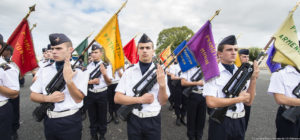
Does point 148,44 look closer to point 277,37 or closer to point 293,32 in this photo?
point 277,37

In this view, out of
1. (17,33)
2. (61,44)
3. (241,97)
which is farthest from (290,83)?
(17,33)

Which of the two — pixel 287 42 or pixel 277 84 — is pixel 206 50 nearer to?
pixel 277 84

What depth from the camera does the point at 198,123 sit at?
4047 mm

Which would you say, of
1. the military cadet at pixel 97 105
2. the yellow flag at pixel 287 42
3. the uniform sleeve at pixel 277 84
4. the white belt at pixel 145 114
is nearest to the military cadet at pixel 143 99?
the white belt at pixel 145 114

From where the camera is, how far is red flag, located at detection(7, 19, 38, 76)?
284 cm

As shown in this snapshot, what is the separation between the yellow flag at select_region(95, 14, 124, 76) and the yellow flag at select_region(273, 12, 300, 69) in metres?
3.12

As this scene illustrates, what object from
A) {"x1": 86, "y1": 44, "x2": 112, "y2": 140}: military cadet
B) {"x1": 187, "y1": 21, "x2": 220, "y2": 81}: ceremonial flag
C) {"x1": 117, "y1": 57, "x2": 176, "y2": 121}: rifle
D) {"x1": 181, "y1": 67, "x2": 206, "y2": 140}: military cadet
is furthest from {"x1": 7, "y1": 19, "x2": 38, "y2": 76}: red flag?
{"x1": 181, "y1": 67, "x2": 206, "y2": 140}: military cadet

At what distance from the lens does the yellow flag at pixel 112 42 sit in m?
3.11

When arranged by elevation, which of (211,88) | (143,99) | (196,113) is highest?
(211,88)

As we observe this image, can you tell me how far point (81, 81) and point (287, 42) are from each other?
3.82 meters

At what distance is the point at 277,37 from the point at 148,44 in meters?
2.39

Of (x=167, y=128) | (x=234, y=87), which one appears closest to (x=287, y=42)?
(x=234, y=87)

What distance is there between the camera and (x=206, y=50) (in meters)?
2.44

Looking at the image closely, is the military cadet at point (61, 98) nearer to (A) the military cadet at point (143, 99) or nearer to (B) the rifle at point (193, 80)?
(A) the military cadet at point (143, 99)
